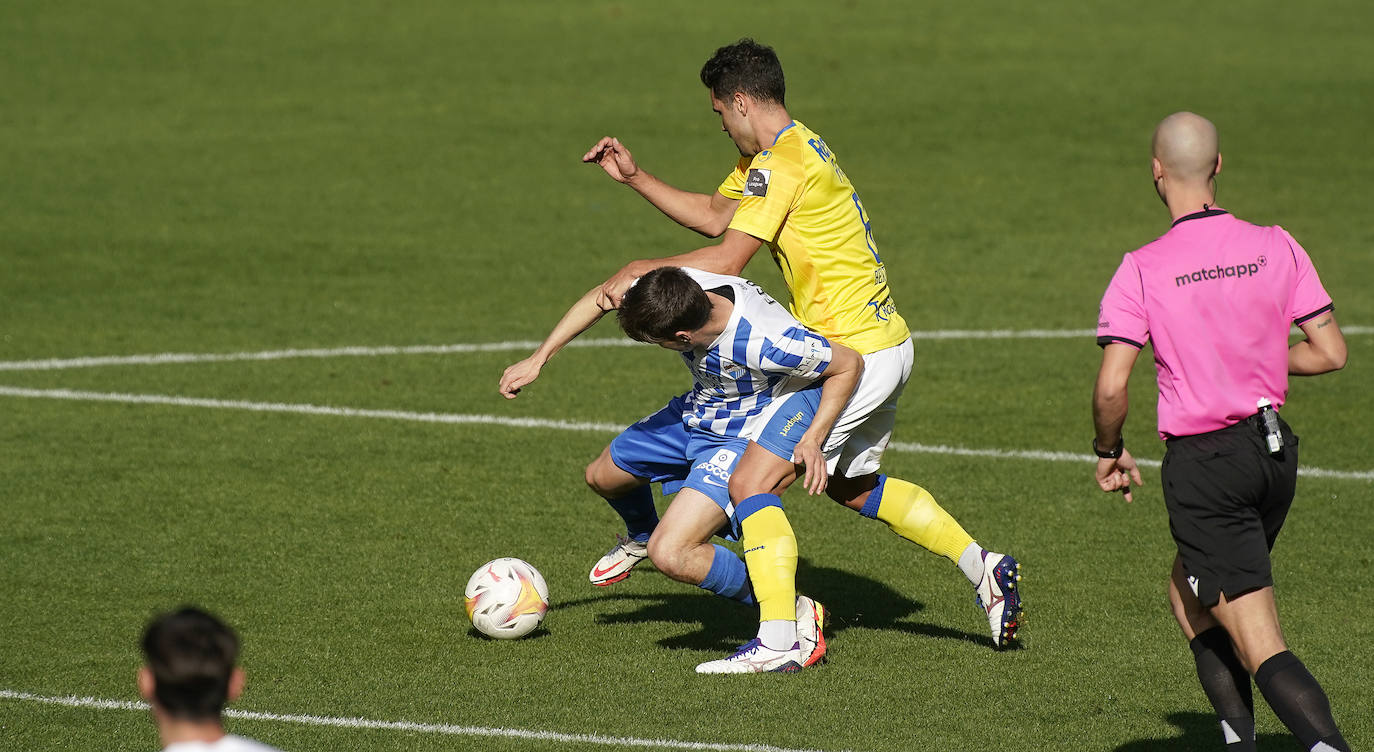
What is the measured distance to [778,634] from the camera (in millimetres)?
6574

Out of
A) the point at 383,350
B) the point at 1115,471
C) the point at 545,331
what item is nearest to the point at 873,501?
the point at 1115,471

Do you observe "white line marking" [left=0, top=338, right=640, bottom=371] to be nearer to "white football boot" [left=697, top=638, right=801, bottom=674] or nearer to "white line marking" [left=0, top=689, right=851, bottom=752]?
"white line marking" [left=0, top=689, right=851, bottom=752]

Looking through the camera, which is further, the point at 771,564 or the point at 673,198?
the point at 673,198

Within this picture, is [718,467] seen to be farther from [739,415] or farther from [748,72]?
[748,72]

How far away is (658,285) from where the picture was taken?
6.35m

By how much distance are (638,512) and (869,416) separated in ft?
3.99

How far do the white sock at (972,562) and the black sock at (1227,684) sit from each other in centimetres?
177

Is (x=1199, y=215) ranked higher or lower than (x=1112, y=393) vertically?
higher

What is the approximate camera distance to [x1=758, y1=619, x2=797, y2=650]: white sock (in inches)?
259

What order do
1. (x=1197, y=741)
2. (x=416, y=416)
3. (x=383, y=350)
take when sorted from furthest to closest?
(x=383, y=350)
(x=416, y=416)
(x=1197, y=741)

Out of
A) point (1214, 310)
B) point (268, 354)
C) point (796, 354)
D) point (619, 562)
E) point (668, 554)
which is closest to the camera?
point (1214, 310)

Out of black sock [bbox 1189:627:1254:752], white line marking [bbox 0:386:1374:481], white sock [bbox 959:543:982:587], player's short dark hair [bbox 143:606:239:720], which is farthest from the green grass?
player's short dark hair [bbox 143:606:239:720]

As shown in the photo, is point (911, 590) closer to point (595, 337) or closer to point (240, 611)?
point (240, 611)

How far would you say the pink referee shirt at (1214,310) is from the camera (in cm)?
491
